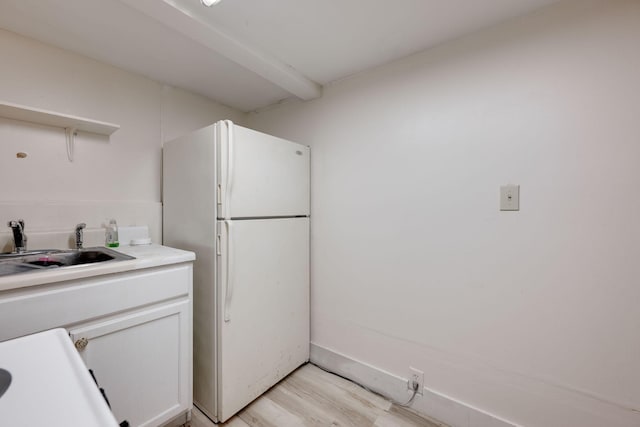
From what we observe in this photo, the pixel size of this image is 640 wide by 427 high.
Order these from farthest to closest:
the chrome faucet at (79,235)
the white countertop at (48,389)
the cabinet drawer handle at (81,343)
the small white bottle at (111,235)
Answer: the small white bottle at (111,235) → the chrome faucet at (79,235) → the cabinet drawer handle at (81,343) → the white countertop at (48,389)

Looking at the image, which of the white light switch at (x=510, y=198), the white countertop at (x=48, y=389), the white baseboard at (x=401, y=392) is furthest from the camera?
the white baseboard at (x=401, y=392)

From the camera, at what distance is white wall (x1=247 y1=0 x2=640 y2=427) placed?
3.70ft

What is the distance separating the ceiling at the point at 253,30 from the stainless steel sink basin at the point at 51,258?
115cm

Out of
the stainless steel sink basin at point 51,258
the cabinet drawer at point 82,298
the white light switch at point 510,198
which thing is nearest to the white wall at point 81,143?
the stainless steel sink basin at point 51,258

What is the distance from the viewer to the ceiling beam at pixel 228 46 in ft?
3.92

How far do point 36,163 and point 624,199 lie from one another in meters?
2.84

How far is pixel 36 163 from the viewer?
1497mm

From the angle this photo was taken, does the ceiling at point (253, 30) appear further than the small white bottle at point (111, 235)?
No

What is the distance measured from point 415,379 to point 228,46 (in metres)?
2.16

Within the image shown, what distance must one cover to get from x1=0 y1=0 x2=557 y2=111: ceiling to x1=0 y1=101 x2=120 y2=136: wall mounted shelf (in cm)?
43

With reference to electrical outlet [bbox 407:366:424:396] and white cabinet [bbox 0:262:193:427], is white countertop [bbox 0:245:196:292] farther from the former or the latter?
electrical outlet [bbox 407:366:424:396]

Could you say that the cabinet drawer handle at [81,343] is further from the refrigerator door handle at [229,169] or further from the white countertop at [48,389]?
the refrigerator door handle at [229,169]

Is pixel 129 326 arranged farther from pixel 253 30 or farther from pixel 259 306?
pixel 253 30

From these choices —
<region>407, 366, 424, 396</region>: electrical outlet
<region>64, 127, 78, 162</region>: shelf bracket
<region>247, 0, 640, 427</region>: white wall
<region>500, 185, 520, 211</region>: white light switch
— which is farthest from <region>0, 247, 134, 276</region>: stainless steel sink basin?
<region>500, 185, 520, 211</region>: white light switch
